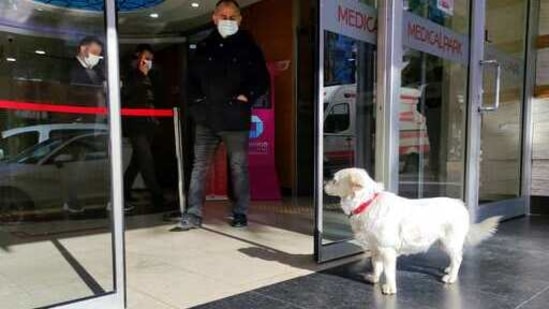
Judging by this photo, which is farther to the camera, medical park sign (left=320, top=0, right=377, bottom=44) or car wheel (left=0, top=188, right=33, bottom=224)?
car wheel (left=0, top=188, right=33, bottom=224)

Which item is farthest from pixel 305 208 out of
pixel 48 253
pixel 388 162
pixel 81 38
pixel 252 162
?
pixel 81 38

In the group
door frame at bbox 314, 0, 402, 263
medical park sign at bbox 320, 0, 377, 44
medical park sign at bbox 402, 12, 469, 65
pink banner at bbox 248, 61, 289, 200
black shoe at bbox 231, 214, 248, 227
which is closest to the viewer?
medical park sign at bbox 320, 0, 377, 44

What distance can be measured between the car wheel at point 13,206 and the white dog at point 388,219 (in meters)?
2.30

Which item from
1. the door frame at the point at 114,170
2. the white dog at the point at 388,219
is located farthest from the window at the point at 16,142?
the white dog at the point at 388,219

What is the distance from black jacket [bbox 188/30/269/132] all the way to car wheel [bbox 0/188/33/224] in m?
1.44

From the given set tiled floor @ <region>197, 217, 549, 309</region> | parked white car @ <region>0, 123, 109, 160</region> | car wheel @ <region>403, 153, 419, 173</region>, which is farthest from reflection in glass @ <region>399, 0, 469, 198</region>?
parked white car @ <region>0, 123, 109, 160</region>

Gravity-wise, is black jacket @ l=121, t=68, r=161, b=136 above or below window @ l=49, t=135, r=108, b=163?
above

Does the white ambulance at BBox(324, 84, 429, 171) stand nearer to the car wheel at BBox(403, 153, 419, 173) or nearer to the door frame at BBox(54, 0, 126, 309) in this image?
the car wheel at BBox(403, 153, 419, 173)

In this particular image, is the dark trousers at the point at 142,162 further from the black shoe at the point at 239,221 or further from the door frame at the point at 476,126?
the door frame at the point at 476,126

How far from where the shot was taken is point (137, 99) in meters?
5.23

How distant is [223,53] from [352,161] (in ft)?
4.73

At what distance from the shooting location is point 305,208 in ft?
18.7

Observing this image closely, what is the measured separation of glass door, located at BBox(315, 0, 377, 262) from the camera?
3363mm

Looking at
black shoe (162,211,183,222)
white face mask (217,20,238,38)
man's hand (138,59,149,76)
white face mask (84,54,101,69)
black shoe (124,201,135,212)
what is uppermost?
white face mask (217,20,238,38)
